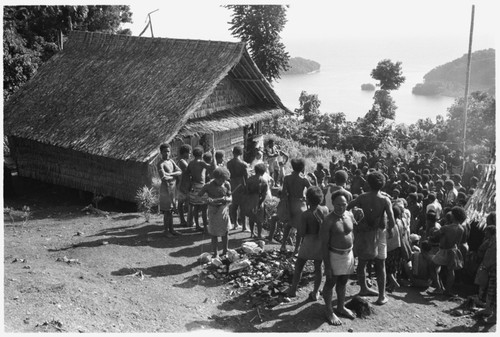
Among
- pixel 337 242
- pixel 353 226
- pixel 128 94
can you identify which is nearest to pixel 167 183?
pixel 353 226

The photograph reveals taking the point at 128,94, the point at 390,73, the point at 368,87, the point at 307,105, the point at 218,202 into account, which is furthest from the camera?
the point at 368,87

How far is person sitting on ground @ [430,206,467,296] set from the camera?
7.53 metres

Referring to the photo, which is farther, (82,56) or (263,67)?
(263,67)

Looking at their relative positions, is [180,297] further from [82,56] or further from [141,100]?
[82,56]

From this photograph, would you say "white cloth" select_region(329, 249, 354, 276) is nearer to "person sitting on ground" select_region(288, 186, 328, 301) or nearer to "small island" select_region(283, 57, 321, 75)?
"person sitting on ground" select_region(288, 186, 328, 301)

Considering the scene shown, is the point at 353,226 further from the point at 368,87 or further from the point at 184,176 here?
the point at 368,87

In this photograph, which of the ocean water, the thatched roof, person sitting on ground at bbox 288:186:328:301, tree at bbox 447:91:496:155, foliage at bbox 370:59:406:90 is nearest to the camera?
person sitting on ground at bbox 288:186:328:301

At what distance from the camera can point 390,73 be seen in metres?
32.4

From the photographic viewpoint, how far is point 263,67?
23.7 meters

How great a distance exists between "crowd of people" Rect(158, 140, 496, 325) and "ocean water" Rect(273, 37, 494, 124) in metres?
12.8

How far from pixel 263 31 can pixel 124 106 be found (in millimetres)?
11828

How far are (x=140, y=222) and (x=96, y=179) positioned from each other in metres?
3.37

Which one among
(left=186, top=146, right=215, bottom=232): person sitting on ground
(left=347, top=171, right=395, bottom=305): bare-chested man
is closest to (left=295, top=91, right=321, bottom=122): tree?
(left=186, top=146, right=215, bottom=232): person sitting on ground

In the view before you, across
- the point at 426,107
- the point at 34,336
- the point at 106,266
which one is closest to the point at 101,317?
the point at 34,336
